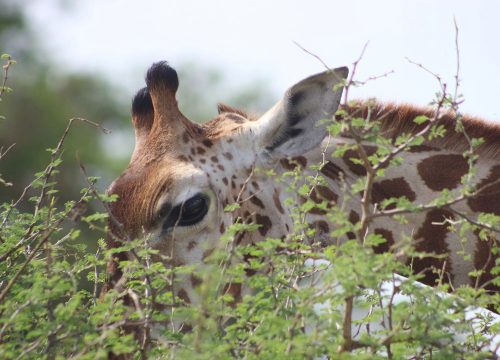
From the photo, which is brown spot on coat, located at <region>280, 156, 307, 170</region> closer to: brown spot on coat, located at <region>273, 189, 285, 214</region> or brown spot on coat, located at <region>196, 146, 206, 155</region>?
brown spot on coat, located at <region>273, 189, 285, 214</region>

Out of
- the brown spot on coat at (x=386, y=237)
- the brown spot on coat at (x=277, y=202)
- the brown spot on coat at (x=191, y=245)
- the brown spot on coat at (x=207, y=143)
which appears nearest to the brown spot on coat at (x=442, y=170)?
the brown spot on coat at (x=386, y=237)

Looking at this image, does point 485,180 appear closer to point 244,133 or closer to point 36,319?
A: point 244,133

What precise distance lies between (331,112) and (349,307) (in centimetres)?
177

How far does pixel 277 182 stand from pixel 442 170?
833mm

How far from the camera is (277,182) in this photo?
5.48 meters

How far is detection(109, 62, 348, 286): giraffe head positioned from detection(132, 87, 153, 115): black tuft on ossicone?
0.36 m

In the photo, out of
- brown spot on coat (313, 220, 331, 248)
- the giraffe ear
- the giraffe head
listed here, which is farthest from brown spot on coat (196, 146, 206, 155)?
brown spot on coat (313, 220, 331, 248)

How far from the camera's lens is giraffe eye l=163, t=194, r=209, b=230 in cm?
538

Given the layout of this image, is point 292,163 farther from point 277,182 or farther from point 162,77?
point 162,77

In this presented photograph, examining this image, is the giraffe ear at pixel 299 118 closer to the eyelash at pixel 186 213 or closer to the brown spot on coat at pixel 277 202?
the brown spot on coat at pixel 277 202

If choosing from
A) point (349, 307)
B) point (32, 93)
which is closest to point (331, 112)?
point (349, 307)

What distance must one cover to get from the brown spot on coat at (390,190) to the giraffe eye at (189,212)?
84 centimetres

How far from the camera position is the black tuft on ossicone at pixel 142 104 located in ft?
20.7

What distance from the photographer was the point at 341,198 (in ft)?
18.5
